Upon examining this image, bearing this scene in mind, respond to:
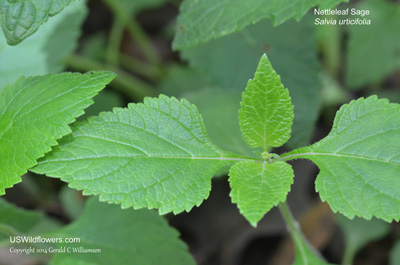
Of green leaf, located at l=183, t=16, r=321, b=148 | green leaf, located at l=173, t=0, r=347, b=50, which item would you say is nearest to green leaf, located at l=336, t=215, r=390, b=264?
green leaf, located at l=183, t=16, r=321, b=148

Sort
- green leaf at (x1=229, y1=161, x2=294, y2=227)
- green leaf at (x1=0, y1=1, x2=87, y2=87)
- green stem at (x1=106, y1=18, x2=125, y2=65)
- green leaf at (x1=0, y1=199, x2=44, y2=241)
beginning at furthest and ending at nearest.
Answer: green stem at (x1=106, y1=18, x2=125, y2=65)
green leaf at (x1=0, y1=1, x2=87, y2=87)
green leaf at (x1=0, y1=199, x2=44, y2=241)
green leaf at (x1=229, y1=161, x2=294, y2=227)

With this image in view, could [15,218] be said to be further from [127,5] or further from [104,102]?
[127,5]

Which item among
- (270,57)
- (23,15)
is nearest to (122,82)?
(270,57)

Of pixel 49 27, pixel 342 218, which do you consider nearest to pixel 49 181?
pixel 49 27

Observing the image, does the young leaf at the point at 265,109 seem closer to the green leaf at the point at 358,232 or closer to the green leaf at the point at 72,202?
the green leaf at the point at 358,232

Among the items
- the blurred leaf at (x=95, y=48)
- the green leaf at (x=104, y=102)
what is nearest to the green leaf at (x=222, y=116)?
the green leaf at (x=104, y=102)

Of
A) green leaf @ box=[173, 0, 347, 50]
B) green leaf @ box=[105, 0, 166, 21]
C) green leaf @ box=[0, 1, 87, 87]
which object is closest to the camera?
green leaf @ box=[173, 0, 347, 50]

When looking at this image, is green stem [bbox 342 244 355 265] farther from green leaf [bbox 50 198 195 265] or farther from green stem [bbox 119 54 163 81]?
green stem [bbox 119 54 163 81]

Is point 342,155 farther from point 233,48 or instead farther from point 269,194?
point 233,48
